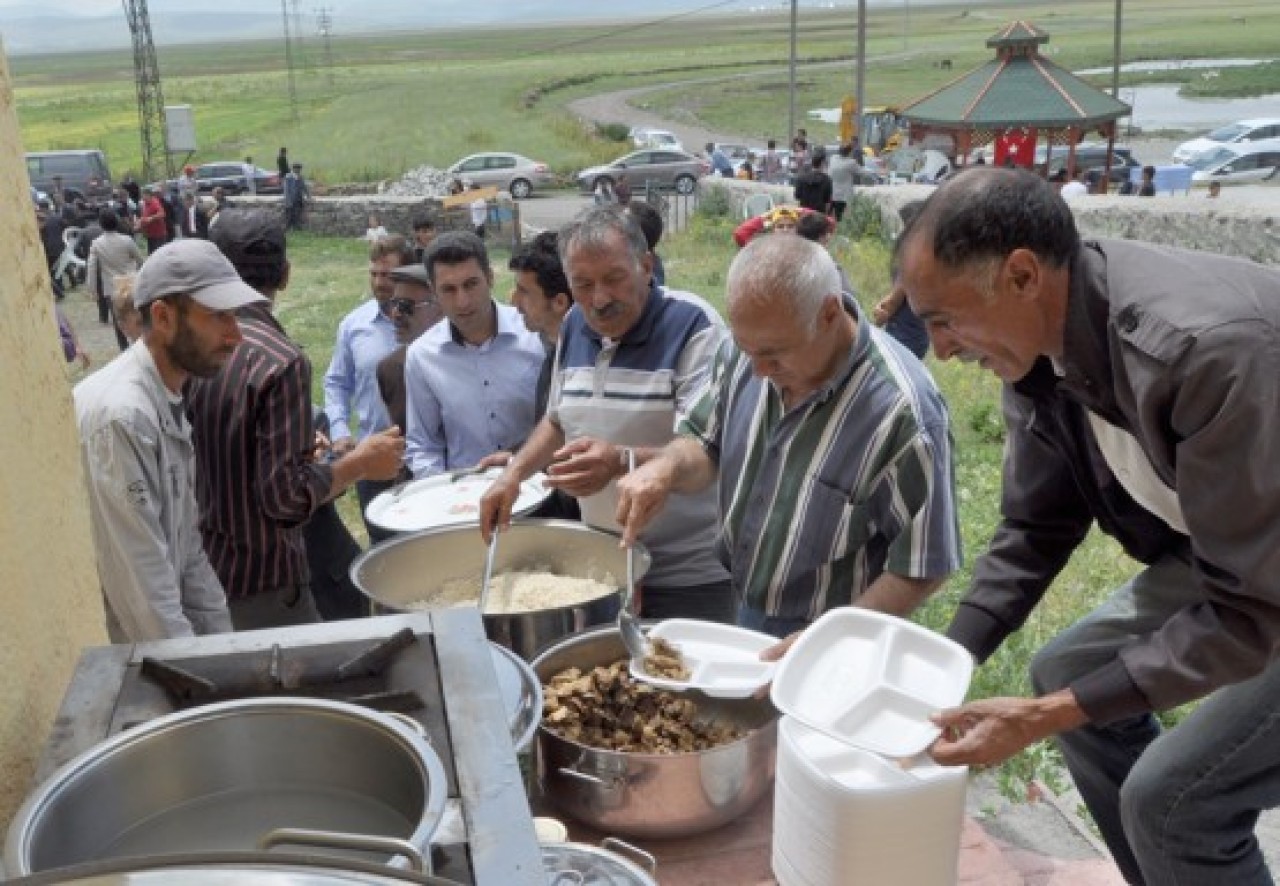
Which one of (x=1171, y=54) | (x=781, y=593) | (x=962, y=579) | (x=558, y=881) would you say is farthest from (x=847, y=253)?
(x=1171, y=54)

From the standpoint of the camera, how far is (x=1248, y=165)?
2261 cm

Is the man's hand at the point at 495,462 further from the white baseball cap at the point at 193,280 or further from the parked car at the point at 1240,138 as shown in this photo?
the parked car at the point at 1240,138

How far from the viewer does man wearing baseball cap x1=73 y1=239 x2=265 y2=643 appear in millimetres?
2361

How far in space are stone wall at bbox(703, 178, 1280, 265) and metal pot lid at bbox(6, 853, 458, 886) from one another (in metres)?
6.84

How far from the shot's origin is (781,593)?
2.56 metres

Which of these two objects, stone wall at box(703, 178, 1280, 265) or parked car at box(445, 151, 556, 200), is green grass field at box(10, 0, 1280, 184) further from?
stone wall at box(703, 178, 1280, 265)

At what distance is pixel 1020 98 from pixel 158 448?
14648 mm

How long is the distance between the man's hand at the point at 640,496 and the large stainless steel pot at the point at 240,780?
1.20 meters

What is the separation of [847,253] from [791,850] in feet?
36.0

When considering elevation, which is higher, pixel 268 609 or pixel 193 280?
pixel 193 280

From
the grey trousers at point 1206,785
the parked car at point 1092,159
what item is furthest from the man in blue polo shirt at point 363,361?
the parked car at point 1092,159

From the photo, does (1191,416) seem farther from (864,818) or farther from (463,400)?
(463,400)

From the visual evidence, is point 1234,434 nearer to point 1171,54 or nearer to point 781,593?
point 781,593

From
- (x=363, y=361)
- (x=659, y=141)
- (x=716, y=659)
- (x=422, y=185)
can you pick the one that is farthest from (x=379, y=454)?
(x=659, y=141)
